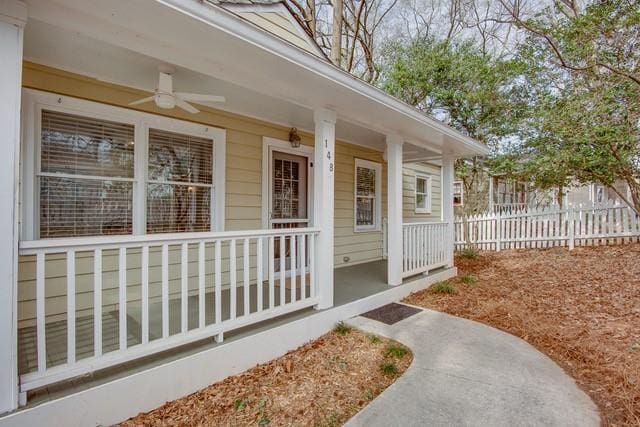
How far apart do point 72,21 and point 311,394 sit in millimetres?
3085

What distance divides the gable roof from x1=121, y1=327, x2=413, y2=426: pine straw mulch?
3600 millimetres

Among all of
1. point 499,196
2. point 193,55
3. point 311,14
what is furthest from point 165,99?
point 499,196

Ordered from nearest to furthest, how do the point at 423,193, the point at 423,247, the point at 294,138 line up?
the point at 294,138, the point at 423,247, the point at 423,193

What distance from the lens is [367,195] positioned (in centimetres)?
697

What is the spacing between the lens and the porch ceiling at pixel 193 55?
2.08m

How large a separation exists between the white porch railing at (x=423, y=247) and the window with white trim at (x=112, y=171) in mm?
2929

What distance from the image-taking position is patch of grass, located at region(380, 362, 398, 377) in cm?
278

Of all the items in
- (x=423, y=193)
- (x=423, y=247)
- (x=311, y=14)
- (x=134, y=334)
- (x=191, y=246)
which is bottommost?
(x=134, y=334)

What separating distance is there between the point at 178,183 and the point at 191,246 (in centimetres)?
81

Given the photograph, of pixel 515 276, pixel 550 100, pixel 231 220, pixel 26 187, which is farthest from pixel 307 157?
pixel 550 100

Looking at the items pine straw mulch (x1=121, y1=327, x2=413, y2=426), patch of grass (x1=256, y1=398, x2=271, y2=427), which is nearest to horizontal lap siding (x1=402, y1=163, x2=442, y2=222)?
pine straw mulch (x1=121, y1=327, x2=413, y2=426)

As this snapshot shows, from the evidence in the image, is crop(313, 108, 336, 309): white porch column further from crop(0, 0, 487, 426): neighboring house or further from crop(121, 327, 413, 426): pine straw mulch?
crop(121, 327, 413, 426): pine straw mulch

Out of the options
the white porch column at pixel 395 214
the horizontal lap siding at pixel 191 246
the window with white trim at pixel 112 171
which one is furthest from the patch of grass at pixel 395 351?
the window with white trim at pixel 112 171

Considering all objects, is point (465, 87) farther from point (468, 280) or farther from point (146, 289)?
point (146, 289)
